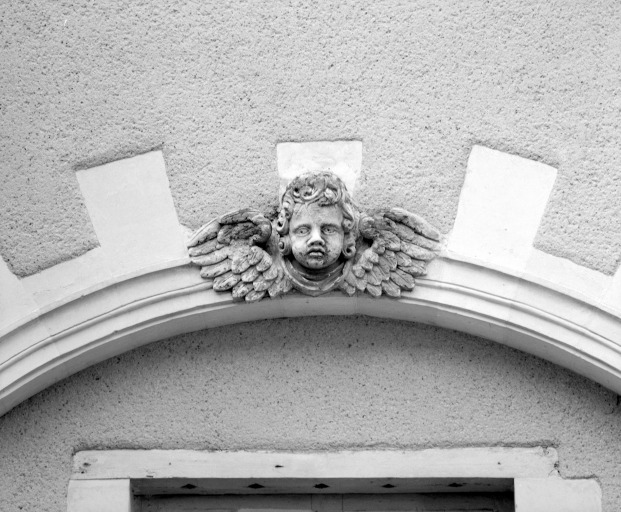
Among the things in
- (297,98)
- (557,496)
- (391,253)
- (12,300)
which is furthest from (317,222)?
(557,496)

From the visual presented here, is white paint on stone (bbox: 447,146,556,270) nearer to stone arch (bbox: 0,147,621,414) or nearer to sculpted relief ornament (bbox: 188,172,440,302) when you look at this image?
stone arch (bbox: 0,147,621,414)

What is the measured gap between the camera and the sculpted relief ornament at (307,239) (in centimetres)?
461

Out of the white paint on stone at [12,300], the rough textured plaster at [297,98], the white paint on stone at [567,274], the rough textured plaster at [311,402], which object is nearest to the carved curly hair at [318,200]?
the rough textured plaster at [297,98]

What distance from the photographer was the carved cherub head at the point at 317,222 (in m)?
4.58

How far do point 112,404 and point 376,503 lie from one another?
0.83 meters

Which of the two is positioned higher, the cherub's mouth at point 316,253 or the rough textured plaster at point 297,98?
the rough textured plaster at point 297,98

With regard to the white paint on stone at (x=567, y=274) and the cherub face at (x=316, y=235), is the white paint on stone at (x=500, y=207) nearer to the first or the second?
the white paint on stone at (x=567, y=274)

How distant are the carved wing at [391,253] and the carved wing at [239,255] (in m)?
0.23

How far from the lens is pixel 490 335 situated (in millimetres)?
4723

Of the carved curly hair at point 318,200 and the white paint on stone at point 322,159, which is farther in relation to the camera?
the white paint on stone at point 322,159

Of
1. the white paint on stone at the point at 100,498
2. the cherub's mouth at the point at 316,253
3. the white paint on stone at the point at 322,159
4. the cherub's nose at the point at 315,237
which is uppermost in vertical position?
the white paint on stone at the point at 322,159

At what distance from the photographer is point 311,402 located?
186 inches

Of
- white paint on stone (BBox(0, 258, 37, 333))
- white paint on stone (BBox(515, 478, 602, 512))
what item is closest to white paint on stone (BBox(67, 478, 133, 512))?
white paint on stone (BBox(0, 258, 37, 333))

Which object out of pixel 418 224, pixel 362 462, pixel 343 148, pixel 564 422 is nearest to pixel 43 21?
pixel 343 148
